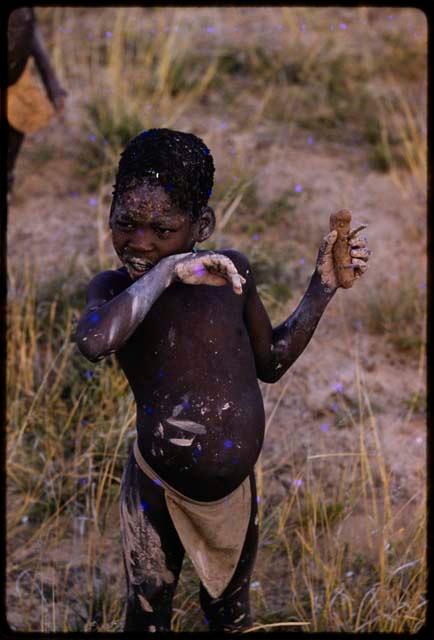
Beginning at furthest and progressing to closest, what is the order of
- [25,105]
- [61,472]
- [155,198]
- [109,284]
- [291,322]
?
[25,105], [61,472], [291,322], [109,284], [155,198]

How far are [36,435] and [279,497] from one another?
0.97 meters

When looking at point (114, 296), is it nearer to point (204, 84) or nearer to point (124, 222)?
point (124, 222)

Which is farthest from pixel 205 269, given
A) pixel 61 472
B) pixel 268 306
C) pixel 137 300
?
pixel 268 306

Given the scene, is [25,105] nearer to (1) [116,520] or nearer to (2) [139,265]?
(1) [116,520]

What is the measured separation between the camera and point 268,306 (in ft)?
14.0

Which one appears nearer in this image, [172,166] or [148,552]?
[172,166]

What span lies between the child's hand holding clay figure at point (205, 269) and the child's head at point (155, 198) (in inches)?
6.0

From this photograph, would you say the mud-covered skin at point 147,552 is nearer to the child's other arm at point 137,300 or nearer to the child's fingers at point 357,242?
the child's other arm at point 137,300

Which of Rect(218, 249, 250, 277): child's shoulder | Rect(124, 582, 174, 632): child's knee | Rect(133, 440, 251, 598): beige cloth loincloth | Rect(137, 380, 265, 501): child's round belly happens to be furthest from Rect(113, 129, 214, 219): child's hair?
Rect(124, 582, 174, 632): child's knee

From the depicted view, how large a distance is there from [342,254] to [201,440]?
57cm

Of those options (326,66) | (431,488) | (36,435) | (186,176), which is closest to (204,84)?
(326,66)

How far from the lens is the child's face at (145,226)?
220 cm

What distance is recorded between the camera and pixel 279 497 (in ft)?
11.9

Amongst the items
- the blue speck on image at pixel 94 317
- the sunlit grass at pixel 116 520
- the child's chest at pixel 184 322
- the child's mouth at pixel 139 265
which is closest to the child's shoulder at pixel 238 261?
the child's chest at pixel 184 322
